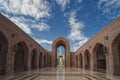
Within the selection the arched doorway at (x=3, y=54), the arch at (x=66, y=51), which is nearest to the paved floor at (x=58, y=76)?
the arched doorway at (x=3, y=54)

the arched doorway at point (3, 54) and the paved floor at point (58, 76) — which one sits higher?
the arched doorway at point (3, 54)

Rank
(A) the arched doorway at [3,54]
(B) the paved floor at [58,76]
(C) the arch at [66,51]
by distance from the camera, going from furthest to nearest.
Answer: (C) the arch at [66,51] → (A) the arched doorway at [3,54] → (B) the paved floor at [58,76]

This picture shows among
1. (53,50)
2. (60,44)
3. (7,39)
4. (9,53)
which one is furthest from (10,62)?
(60,44)

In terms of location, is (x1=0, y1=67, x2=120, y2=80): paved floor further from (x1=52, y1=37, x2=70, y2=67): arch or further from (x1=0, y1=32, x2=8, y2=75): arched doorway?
(x1=52, y1=37, x2=70, y2=67): arch

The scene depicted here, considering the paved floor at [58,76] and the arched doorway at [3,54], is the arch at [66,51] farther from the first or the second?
the arched doorway at [3,54]

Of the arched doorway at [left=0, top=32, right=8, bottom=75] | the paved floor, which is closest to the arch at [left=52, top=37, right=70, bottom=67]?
the paved floor

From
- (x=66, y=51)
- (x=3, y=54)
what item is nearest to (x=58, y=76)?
(x=3, y=54)

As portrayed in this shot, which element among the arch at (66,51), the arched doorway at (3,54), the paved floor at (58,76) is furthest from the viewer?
the arch at (66,51)

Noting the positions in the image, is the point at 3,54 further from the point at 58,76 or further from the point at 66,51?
the point at 66,51

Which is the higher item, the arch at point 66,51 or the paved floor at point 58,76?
the arch at point 66,51

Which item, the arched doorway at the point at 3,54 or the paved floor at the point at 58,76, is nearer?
the paved floor at the point at 58,76

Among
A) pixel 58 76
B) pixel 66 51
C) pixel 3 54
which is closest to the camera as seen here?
pixel 58 76

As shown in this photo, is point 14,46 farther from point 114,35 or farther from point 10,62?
point 114,35

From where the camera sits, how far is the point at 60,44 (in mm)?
41656
